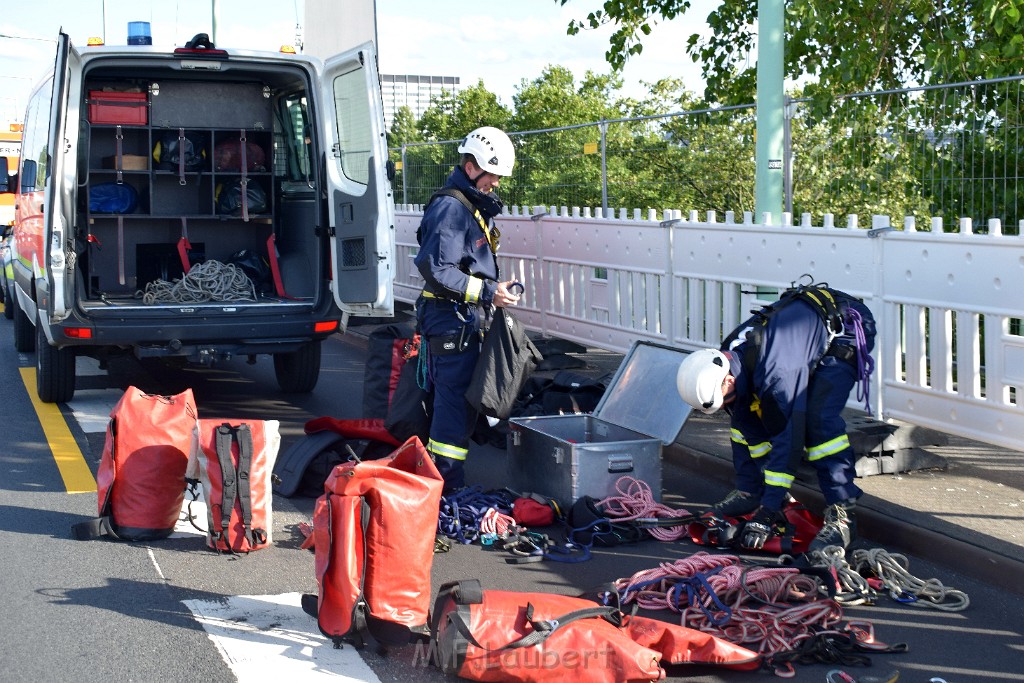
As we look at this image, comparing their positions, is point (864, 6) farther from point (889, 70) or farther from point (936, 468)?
point (936, 468)

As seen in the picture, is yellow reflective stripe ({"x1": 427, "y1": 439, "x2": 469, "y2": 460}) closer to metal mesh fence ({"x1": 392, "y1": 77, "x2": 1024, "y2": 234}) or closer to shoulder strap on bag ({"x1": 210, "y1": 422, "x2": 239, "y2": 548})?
shoulder strap on bag ({"x1": 210, "y1": 422, "x2": 239, "y2": 548})

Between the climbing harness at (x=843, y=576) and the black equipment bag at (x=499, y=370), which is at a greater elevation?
the black equipment bag at (x=499, y=370)

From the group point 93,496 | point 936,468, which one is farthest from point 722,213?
point 93,496

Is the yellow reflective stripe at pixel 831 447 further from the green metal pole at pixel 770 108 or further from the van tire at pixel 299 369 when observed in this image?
the van tire at pixel 299 369

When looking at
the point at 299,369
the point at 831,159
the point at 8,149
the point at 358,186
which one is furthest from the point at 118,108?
the point at 8,149

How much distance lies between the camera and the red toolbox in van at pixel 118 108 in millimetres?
9773

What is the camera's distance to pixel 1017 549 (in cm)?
514

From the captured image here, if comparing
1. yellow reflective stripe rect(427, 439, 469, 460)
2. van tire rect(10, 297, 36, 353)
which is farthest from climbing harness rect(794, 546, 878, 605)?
van tire rect(10, 297, 36, 353)

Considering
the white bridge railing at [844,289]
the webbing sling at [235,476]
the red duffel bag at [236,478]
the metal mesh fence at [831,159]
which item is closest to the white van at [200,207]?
the white bridge railing at [844,289]

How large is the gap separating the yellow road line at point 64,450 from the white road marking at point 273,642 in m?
2.21

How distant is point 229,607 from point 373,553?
850 mm

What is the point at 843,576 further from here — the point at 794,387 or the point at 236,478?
the point at 236,478

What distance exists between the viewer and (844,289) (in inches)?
278

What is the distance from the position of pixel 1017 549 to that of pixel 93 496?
4678 millimetres
